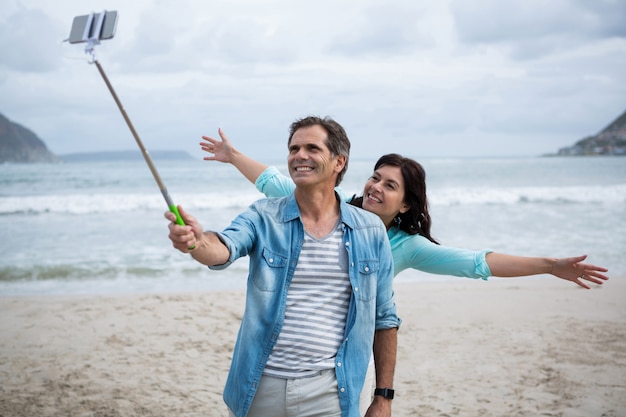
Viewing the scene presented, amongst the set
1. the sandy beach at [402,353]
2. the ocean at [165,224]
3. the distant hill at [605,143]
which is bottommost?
the sandy beach at [402,353]

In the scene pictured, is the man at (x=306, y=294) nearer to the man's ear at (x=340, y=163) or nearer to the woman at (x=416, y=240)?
the man's ear at (x=340, y=163)

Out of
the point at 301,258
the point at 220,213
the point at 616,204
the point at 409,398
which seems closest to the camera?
the point at 301,258

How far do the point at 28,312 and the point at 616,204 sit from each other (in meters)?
19.9

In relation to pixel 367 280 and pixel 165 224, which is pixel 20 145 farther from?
pixel 367 280

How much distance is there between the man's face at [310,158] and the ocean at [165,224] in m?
6.85

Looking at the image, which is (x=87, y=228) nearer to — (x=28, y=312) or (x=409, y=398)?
(x=28, y=312)

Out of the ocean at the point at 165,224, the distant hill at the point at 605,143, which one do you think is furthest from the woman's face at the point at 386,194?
the distant hill at the point at 605,143

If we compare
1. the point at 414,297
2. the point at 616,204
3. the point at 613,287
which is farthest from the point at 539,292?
the point at 616,204

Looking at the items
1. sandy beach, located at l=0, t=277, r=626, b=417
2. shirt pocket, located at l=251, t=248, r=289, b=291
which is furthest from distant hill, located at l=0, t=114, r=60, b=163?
shirt pocket, located at l=251, t=248, r=289, b=291

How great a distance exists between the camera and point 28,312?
24.4ft

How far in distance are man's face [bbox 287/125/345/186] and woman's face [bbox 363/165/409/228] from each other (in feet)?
1.96

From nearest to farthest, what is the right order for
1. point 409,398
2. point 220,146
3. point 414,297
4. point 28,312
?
1. point 220,146
2. point 409,398
3. point 28,312
4. point 414,297

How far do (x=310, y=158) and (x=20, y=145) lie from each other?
133ft

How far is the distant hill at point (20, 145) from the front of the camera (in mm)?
37125
